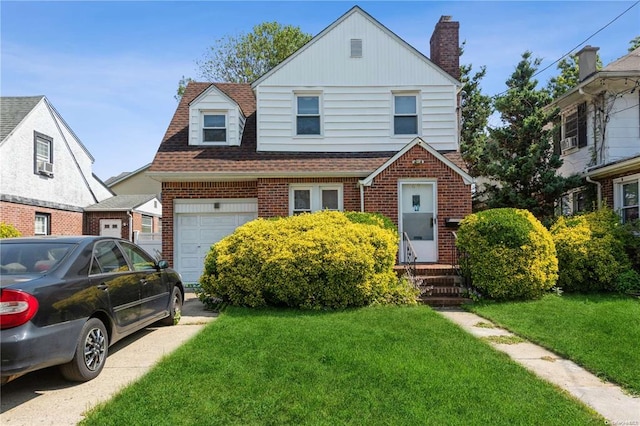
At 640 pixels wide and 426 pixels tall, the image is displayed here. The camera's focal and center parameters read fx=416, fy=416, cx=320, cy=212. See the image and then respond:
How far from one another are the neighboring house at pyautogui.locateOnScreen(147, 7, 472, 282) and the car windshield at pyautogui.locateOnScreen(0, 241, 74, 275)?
700 cm

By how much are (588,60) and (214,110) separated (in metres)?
13.0

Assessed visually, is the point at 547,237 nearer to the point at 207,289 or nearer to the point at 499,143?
the point at 499,143

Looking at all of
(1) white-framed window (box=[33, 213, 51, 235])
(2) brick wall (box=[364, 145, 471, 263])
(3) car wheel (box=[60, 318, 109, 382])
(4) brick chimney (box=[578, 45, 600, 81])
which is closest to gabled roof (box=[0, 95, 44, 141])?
(1) white-framed window (box=[33, 213, 51, 235])

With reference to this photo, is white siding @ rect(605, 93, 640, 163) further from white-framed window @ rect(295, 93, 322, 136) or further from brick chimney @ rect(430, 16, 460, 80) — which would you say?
white-framed window @ rect(295, 93, 322, 136)

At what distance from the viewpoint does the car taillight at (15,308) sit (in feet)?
12.0

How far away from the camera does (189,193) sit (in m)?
12.1

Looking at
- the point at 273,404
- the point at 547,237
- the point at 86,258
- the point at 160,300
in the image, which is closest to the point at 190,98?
the point at 160,300

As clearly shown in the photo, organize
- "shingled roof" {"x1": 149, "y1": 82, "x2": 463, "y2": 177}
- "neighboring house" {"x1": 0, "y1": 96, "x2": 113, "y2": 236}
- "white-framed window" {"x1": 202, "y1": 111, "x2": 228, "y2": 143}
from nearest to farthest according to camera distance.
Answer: "shingled roof" {"x1": 149, "y1": 82, "x2": 463, "y2": 177}
"white-framed window" {"x1": 202, "y1": 111, "x2": 228, "y2": 143}
"neighboring house" {"x1": 0, "y1": 96, "x2": 113, "y2": 236}

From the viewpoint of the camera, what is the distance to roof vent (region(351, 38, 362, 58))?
12.8 metres

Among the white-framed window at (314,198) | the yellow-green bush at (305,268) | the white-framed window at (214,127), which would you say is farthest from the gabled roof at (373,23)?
the yellow-green bush at (305,268)

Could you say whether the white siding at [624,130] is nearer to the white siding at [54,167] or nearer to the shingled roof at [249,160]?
the shingled roof at [249,160]

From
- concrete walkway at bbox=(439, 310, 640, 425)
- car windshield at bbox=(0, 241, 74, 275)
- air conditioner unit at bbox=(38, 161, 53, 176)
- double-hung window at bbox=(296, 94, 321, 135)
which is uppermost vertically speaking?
double-hung window at bbox=(296, 94, 321, 135)

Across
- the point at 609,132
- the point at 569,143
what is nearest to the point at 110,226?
the point at 569,143

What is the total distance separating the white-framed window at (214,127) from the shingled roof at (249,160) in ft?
1.21
